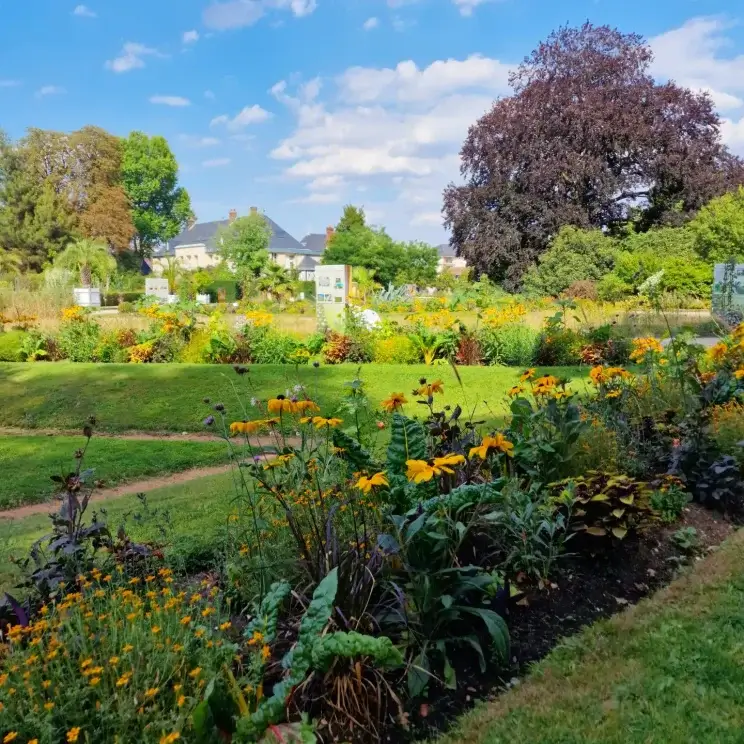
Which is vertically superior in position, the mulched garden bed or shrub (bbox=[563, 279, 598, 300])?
shrub (bbox=[563, 279, 598, 300])

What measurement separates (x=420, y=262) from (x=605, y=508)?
Answer: 38.6m

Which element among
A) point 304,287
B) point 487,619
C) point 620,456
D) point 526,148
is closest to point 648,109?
point 526,148

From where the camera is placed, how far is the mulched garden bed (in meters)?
2.29

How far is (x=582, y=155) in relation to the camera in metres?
27.5

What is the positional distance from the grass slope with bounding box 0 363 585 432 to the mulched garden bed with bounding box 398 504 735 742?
14.3 feet

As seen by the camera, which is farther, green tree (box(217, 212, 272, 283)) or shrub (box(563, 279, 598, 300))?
green tree (box(217, 212, 272, 283))

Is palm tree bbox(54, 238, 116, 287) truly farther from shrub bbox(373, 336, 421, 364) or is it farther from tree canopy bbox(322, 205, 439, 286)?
shrub bbox(373, 336, 421, 364)

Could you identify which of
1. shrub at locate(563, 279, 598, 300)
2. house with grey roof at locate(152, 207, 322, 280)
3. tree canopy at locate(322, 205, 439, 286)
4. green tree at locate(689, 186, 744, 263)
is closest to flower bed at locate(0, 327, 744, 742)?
shrub at locate(563, 279, 598, 300)

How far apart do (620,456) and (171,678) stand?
2.96m

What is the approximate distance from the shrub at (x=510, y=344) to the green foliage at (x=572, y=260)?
13.2 metres

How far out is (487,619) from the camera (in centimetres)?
238

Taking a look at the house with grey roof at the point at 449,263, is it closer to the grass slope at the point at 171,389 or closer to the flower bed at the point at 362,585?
the grass slope at the point at 171,389

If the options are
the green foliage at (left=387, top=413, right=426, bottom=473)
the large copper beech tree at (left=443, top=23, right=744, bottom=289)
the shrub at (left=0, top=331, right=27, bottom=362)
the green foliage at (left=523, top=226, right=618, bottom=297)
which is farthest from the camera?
the large copper beech tree at (left=443, top=23, right=744, bottom=289)

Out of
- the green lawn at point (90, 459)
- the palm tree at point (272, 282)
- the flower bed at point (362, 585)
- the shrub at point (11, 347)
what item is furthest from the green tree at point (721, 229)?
the flower bed at point (362, 585)
